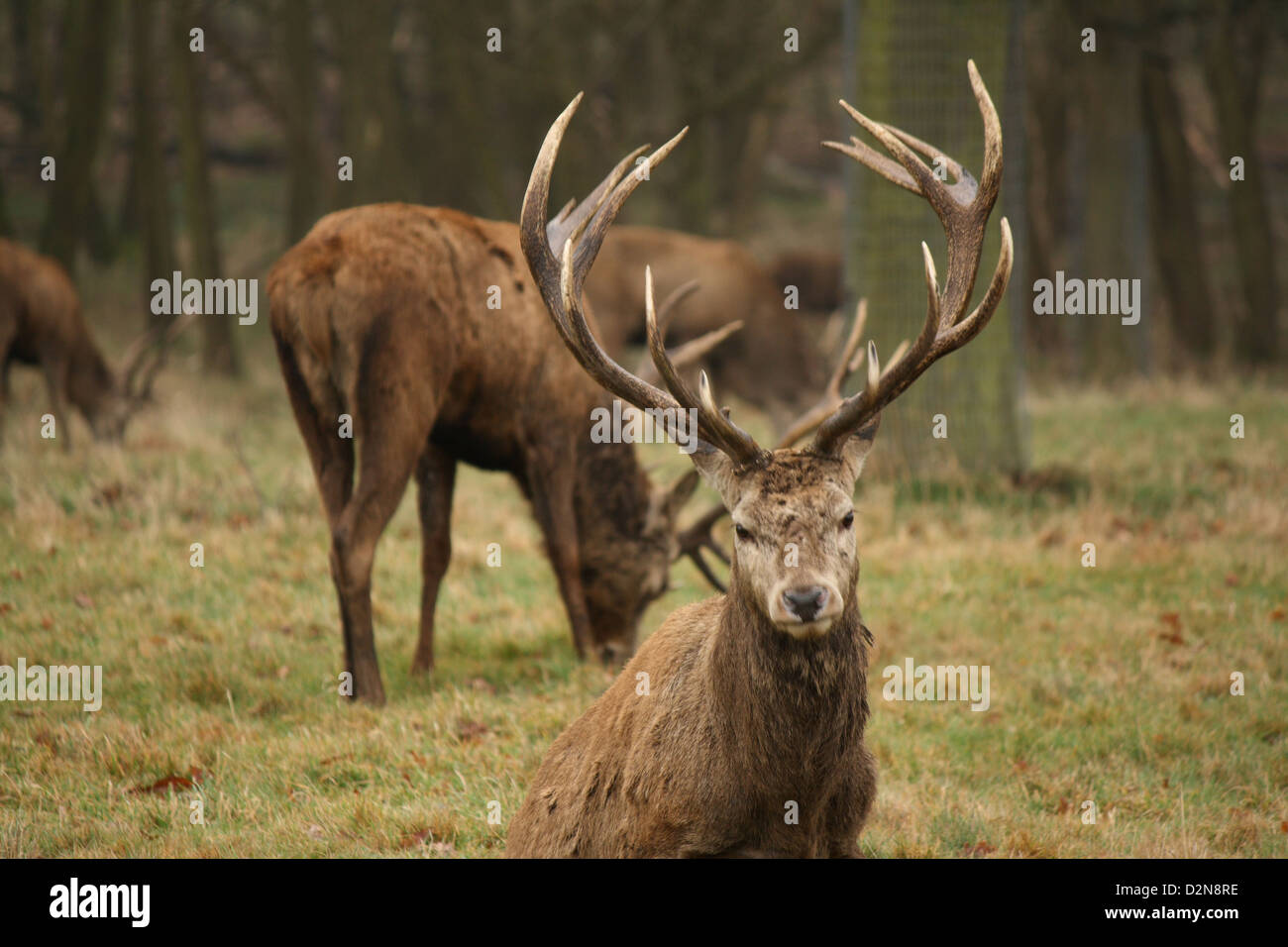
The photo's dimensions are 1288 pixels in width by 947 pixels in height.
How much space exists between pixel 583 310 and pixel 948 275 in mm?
1243

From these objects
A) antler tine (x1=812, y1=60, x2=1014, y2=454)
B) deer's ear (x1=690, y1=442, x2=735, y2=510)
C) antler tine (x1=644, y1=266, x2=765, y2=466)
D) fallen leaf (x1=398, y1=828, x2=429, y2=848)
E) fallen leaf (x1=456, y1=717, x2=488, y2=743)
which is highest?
antler tine (x1=812, y1=60, x2=1014, y2=454)

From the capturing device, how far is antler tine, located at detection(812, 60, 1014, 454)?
415 cm

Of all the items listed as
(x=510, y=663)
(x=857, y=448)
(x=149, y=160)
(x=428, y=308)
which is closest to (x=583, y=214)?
(x=428, y=308)

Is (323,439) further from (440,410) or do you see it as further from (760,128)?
(760,128)

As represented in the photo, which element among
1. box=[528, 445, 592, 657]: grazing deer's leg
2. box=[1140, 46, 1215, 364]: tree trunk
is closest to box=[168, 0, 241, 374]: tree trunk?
box=[528, 445, 592, 657]: grazing deer's leg

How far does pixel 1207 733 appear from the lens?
19.6 ft

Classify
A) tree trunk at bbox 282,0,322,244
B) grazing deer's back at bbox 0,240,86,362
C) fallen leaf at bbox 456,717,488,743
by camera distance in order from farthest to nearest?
1. tree trunk at bbox 282,0,322,244
2. grazing deer's back at bbox 0,240,86,362
3. fallen leaf at bbox 456,717,488,743

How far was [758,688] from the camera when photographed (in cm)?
404

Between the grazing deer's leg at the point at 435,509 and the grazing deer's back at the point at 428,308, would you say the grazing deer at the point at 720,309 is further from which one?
the grazing deer's back at the point at 428,308

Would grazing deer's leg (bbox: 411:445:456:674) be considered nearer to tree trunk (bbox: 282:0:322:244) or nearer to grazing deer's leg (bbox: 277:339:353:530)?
grazing deer's leg (bbox: 277:339:353:530)

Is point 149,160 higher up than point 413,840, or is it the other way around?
point 149,160

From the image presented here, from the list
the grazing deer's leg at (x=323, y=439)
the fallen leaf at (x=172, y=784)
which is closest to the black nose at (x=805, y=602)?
the fallen leaf at (x=172, y=784)

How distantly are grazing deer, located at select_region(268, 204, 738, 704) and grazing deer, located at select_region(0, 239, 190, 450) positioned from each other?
718 cm
